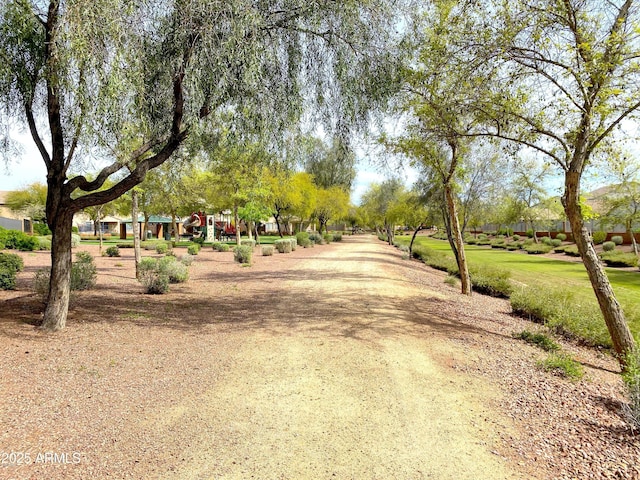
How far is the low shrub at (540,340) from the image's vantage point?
7156 mm

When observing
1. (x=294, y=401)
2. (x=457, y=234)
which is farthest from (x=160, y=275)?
(x=457, y=234)

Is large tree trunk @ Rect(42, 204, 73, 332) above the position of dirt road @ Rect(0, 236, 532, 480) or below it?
above

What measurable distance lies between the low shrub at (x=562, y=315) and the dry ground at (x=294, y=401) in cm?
65

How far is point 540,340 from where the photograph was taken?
7.52 metres

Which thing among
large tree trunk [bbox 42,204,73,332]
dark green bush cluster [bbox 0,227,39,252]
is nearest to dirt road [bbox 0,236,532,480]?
large tree trunk [bbox 42,204,73,332]

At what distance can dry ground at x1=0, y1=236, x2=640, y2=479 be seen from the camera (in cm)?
340

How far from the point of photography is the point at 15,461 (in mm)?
3285

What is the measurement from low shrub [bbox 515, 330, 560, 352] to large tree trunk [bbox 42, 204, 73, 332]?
851cm

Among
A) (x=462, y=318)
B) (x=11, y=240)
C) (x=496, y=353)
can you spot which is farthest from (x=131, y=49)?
(x=11, y=240)

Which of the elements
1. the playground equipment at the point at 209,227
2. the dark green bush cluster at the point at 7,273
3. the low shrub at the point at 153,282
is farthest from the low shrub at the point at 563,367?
the playground equipment at the point at 209,227

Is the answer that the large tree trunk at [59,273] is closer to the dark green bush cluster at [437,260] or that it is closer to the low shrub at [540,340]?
the low shrub at [540,340]

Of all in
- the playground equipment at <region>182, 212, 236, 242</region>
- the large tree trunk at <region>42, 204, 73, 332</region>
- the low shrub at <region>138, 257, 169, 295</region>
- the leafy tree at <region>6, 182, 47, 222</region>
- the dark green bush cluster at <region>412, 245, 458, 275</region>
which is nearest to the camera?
the large tree trunk at <region>42, 204, 73, 332</region>

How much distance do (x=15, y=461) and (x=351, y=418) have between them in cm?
296

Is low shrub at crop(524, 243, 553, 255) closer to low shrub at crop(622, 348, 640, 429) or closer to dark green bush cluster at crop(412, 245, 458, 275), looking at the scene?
dark green bush cluster at crop(412, 245, 458, 275)
